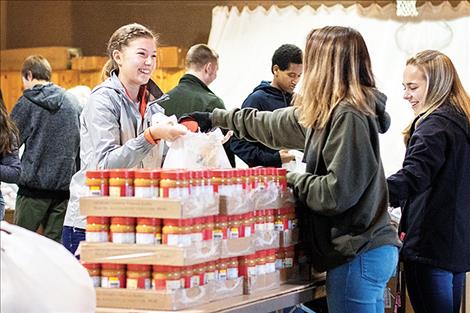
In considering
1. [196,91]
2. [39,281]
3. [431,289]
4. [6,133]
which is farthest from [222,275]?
[196,91]

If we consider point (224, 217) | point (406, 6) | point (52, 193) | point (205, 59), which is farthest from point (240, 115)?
point (406, 6)

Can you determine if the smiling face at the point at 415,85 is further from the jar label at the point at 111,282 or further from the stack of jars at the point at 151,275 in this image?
the jar label at the point at 111,282

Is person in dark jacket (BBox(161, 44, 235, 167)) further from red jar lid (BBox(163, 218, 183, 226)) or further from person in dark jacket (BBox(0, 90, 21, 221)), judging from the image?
red jar lid (BBox(163, 218, 183, 226))

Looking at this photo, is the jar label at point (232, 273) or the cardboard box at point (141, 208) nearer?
the cardboard box at point (141, 208)

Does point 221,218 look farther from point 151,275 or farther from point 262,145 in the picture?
point 262,145

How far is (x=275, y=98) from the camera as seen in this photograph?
5277mm

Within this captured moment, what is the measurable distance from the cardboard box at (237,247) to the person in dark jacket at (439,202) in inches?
40.3

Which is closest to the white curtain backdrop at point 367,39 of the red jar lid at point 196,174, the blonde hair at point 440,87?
the blonde hair at point 440,87

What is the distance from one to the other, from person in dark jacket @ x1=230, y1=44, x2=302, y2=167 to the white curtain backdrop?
7.79 ft

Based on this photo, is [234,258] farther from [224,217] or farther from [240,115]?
[240,115]

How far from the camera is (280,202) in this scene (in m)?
3.36

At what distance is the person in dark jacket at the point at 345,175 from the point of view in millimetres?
3213

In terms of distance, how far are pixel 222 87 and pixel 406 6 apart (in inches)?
68.6

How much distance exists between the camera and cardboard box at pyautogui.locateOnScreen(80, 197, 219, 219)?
2869mm
